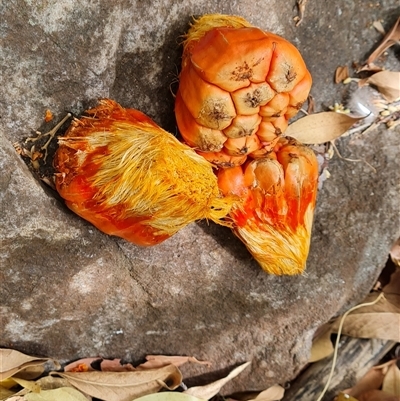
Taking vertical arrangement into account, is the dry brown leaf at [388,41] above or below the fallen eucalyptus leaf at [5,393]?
above

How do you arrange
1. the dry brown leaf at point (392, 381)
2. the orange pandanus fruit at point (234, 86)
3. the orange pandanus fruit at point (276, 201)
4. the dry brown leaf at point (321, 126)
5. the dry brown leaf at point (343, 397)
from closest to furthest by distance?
the orange pandanus fruit at point (234, 86), the orange pandanus fruit at point (276, 201), the dry brown leaf at point (321, 126), the dry brown leaf at point (343, 397), the dry brown leaf at point (392, 381)

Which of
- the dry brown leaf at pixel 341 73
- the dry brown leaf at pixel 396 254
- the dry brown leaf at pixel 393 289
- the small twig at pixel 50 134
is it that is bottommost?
the dry brown leaf at pixel 393 289

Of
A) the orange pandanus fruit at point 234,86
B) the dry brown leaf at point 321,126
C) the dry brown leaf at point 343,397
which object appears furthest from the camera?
the dry brown leaf at point 343,397

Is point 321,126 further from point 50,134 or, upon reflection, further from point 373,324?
point 50,134

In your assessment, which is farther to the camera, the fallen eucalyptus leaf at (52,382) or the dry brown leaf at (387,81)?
the dry brown leaf at (387,81)

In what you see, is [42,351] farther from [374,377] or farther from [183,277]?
[374,377]

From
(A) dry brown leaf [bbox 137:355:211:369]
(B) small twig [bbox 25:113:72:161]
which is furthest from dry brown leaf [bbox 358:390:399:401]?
(B) small twig [bbox 25:113:72:161]

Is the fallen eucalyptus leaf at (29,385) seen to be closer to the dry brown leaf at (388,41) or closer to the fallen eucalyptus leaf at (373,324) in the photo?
the fallen eucalyptus leaf at (373,324)

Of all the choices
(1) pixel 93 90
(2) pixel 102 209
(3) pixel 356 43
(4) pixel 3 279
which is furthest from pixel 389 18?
(4) pixel 3 279

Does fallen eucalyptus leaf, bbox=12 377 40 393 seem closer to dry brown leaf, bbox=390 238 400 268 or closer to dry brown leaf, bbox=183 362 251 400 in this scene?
dry brown leaf, bbox=183 362 251 400

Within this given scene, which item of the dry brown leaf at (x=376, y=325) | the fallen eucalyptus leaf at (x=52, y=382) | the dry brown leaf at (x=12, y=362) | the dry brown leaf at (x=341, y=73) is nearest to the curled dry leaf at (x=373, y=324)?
the dry brown leaf at (x=376, y=325)
